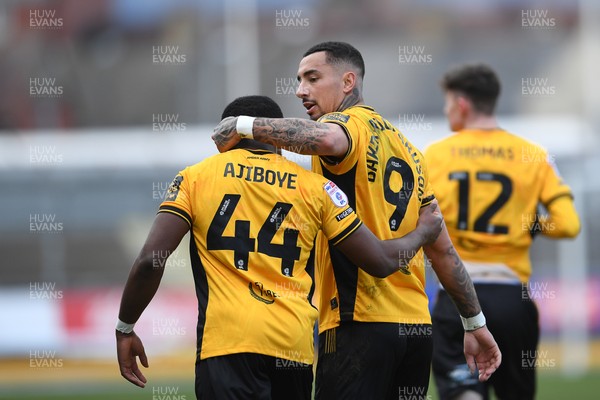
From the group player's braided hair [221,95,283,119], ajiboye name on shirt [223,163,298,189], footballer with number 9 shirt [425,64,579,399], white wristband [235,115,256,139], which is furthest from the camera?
footballer with number 9 shirt [425,64,579,399]

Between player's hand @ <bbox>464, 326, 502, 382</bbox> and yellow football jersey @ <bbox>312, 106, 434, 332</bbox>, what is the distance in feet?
1.46

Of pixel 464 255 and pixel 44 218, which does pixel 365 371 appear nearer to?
pixel 464 255

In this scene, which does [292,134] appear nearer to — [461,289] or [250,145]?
[250,145]

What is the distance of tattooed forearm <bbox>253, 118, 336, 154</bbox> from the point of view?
454 cm

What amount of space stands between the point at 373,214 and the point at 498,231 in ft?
7.17

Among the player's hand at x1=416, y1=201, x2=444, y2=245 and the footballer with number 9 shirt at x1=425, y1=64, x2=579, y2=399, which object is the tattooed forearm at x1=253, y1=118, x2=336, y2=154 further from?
the footballer with number 9 shirt at x1=425, y1=64, x2=579, y2=399

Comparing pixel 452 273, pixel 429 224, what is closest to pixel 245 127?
pixel 429 224

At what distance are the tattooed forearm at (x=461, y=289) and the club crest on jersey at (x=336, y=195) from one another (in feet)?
2.97

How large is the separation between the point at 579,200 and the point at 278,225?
15.6 metres

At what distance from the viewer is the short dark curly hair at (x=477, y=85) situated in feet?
23.3

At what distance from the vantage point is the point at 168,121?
22.3 meters

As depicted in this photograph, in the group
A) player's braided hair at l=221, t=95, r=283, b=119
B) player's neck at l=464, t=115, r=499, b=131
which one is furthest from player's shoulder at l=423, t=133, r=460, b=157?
player's braided hair at l=221, t=95, r=283, b=119

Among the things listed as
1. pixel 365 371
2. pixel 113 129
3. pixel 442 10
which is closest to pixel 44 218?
pixel 113 129

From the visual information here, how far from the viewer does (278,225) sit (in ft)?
14.6
